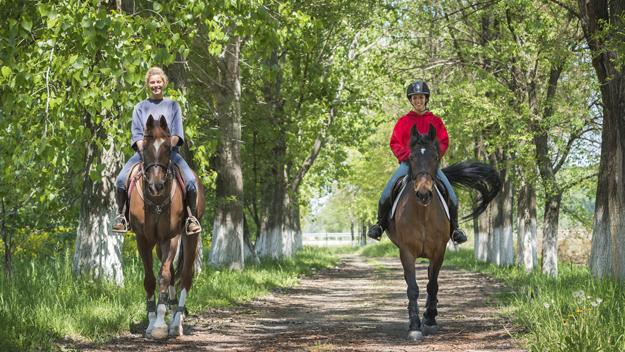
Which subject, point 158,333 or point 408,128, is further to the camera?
point 408,128

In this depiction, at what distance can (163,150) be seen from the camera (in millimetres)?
6602

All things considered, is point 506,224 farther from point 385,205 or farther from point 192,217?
point 192,217

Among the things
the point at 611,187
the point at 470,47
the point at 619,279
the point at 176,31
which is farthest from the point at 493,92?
the point at 176,31

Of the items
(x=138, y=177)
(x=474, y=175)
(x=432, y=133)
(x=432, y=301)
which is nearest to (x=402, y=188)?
(x=432, y=133)

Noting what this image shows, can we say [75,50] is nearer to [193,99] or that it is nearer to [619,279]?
[619,279]

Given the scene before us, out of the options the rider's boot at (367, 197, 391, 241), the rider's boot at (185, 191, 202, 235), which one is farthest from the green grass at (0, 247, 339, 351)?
the rider's boot at (367, 197, 391, 241)

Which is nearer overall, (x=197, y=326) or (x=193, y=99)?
(x=197, y=326)

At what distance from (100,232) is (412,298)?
5.49 m

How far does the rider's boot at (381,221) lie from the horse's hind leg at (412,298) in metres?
0.60

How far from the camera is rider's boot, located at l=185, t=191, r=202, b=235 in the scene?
23.4 feet

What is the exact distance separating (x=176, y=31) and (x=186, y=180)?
2456 millimetres

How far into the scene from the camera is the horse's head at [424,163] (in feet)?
21.8

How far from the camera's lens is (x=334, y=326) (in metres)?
8.12

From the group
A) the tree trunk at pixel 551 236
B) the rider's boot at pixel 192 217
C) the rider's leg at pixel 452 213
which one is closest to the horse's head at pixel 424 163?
the rider's leg at pixel 452 213
